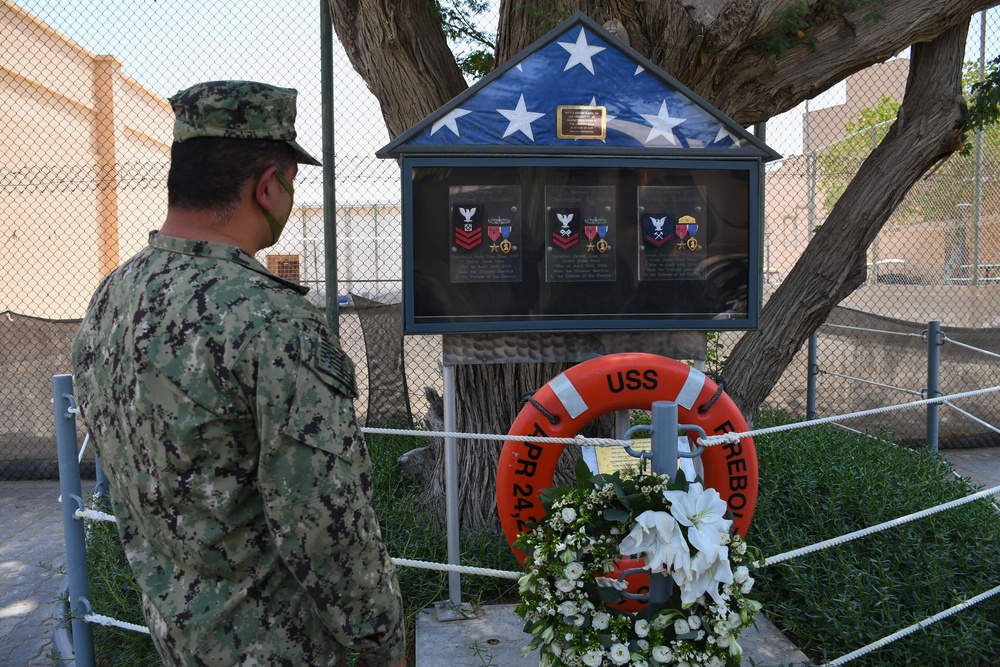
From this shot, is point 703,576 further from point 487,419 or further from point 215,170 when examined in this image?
point 487,419

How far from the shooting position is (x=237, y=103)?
4.59 feet

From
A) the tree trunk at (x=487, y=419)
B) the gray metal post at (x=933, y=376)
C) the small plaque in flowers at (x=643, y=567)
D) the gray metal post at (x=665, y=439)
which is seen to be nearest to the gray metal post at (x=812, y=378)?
the gray metal post at (x=933, y=376)

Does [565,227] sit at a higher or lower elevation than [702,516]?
higher

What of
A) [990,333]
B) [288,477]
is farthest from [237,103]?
[990,333]

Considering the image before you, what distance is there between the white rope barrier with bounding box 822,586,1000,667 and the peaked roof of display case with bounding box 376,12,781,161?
1.70 metres

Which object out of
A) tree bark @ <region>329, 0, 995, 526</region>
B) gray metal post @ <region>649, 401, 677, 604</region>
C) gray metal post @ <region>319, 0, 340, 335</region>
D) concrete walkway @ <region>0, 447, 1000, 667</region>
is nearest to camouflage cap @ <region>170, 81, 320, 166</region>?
gray metal post @ <region>649, 401, 677, 604</region>

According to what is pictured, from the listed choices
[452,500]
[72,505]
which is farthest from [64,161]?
[452,500]

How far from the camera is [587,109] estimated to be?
3.00 meters

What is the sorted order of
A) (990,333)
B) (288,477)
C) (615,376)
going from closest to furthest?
(288,477) → (615,376) → (990,333)

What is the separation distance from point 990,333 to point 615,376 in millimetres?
5130

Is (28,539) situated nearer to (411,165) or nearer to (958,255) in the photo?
(411,165)

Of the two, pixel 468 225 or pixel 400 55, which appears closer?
pixel 468 225

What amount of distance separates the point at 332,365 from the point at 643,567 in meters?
0.97

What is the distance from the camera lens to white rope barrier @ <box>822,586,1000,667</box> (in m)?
2.59
